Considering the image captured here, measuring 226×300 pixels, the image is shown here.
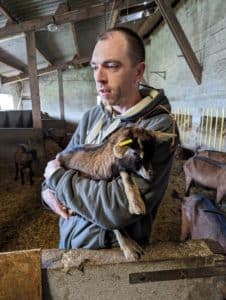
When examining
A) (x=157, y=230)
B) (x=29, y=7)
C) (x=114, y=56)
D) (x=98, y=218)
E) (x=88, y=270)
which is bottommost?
(x=157, y=230)

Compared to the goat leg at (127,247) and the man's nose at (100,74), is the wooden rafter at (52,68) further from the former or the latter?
the goat leg at (127,247)

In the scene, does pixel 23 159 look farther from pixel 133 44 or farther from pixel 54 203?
pixel 133 44

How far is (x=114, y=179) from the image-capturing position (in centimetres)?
82

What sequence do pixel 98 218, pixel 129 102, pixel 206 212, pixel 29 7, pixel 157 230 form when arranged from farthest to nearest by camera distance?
pixel 29 7 → pixel 157 230 → pixel 206 212 → pixel 129 102 → pixel 98 218

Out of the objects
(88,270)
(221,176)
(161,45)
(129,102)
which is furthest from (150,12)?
(88,270)

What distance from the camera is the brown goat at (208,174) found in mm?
3188

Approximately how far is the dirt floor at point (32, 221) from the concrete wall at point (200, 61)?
63.3 inches

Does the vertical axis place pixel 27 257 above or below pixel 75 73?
below

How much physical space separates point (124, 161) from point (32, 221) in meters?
2.54

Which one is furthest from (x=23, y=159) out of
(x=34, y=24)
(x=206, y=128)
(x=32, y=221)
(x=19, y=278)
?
(x=19, y=278)

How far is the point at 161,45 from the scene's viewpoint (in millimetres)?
7512

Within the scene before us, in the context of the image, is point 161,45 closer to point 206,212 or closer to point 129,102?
point 206,212

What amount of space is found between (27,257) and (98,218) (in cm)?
26

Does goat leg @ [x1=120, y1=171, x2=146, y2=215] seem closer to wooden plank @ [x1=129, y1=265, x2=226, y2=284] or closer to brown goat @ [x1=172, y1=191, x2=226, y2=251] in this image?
wooden plank @ [x1=129, y1=265, x2=226, y2=284]
